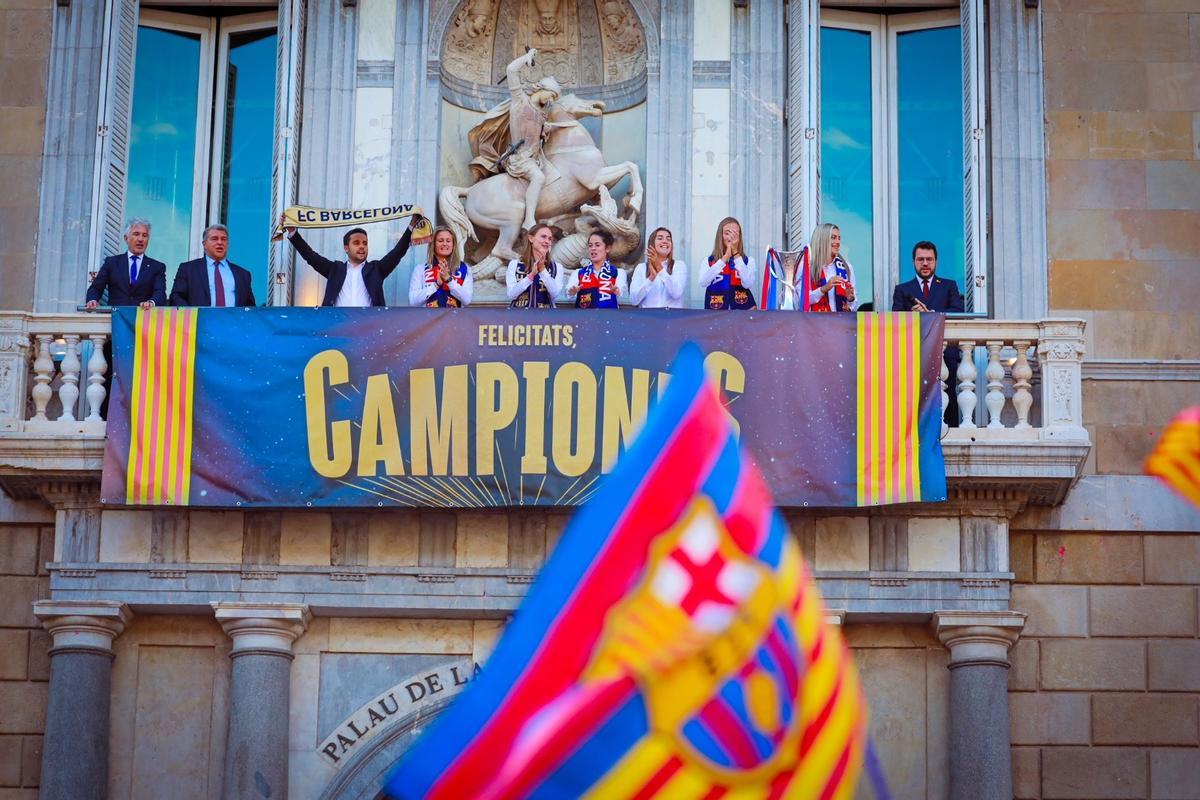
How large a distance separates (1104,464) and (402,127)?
22.1 ft

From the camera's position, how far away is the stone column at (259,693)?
21125mm

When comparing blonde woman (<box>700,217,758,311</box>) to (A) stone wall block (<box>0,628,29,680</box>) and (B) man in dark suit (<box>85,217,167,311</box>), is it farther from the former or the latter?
(A) stone wall block (<box>0,628,29,680</box>)

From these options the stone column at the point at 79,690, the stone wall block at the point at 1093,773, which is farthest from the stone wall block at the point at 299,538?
the stone wall block at the point at 1093,773

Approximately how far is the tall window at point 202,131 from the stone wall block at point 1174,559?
8.11 meters

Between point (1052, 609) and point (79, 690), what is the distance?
7.85 m

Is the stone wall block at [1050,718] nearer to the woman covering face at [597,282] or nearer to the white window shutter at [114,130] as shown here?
the woman covering face at [597,282]

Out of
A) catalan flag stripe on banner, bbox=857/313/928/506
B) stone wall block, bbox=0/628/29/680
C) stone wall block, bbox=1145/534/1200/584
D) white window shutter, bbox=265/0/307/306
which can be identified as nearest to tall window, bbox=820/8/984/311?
catalan flag stripe on banner, bbox=857/313/928/506

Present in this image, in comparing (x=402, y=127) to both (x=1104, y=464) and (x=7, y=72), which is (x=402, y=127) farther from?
(x=1104, y=464)

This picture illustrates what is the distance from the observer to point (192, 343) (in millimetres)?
21703

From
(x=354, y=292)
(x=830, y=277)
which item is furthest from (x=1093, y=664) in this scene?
(x=354, y=292)

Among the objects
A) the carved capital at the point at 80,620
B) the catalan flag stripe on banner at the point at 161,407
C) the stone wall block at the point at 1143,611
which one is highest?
the catalan flag stripe on banner at the point at 161,407

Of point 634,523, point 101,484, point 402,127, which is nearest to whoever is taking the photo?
point 634,523

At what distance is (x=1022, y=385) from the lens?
21516 mm

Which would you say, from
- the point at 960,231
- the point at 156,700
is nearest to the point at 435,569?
the point at 156,700
